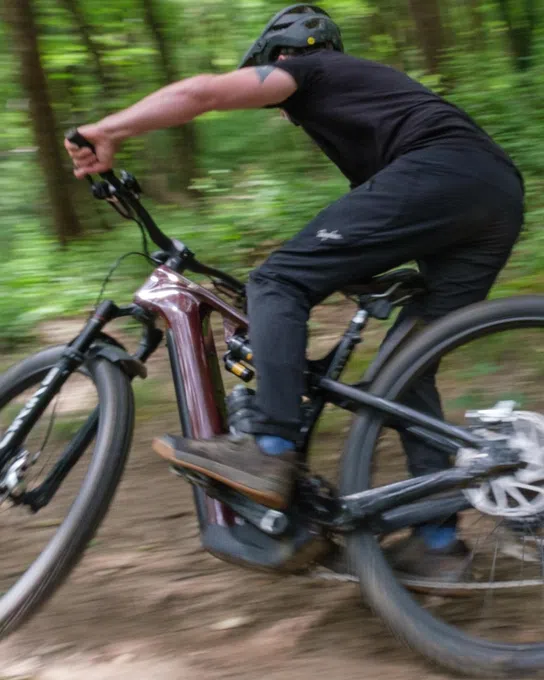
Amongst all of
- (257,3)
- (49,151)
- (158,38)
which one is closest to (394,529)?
(49,151)

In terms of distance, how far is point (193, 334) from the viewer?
2.64m

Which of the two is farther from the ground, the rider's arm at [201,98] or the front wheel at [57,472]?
the rider's arm at [201,98]

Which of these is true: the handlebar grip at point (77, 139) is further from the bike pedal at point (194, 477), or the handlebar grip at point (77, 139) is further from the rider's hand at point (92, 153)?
the bike pedal at point (194, 477)

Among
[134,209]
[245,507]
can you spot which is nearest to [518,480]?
[245,507]

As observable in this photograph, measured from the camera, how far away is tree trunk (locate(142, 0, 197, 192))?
26.0 ft

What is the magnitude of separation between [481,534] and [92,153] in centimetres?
164

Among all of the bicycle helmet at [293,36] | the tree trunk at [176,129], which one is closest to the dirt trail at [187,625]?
the bicycle helmet at [293,36]

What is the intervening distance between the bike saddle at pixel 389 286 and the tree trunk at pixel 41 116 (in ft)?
15.3

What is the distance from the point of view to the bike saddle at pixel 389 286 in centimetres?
245

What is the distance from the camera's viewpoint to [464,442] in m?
2.29

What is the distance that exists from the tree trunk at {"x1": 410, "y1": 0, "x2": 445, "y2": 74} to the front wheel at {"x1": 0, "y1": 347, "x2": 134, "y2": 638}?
5.73m

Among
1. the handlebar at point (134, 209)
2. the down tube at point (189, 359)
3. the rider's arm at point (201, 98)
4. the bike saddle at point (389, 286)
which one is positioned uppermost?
the rider's arm at point (201, 98)

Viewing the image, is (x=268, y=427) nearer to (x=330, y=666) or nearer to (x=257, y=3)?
(x=330, y=666)

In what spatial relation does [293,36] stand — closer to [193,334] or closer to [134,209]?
[134,209]
